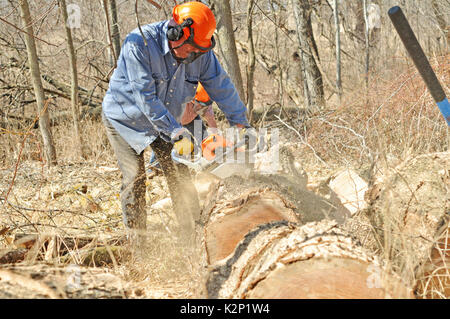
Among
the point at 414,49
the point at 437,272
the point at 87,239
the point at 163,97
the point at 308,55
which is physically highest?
the point at 308,55

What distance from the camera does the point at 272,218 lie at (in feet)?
7.93

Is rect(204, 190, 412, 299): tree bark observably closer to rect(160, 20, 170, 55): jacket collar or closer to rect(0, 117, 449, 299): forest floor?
rect(0, 117, 449, 299): forest floor

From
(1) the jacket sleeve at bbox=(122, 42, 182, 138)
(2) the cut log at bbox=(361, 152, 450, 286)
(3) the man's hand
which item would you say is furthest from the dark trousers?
(2) the cut log at bbox=(361, 152, 450, 286)

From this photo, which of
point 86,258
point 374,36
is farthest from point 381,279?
point 374,36

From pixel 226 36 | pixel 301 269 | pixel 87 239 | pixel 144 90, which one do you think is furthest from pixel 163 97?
pixel 301 269

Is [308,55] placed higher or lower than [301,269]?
higher

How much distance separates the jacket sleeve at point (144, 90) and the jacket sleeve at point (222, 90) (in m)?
0.68

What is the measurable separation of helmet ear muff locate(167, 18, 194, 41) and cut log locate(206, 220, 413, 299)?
1769 mm

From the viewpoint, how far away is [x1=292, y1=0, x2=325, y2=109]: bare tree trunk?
7.67 m

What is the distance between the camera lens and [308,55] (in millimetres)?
7785

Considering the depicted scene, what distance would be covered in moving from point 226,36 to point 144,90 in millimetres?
2455

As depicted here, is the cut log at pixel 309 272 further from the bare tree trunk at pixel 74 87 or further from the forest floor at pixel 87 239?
the bare tree trunk at pixel 74 87

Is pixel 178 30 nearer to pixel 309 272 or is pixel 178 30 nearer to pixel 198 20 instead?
pixel 198 20
